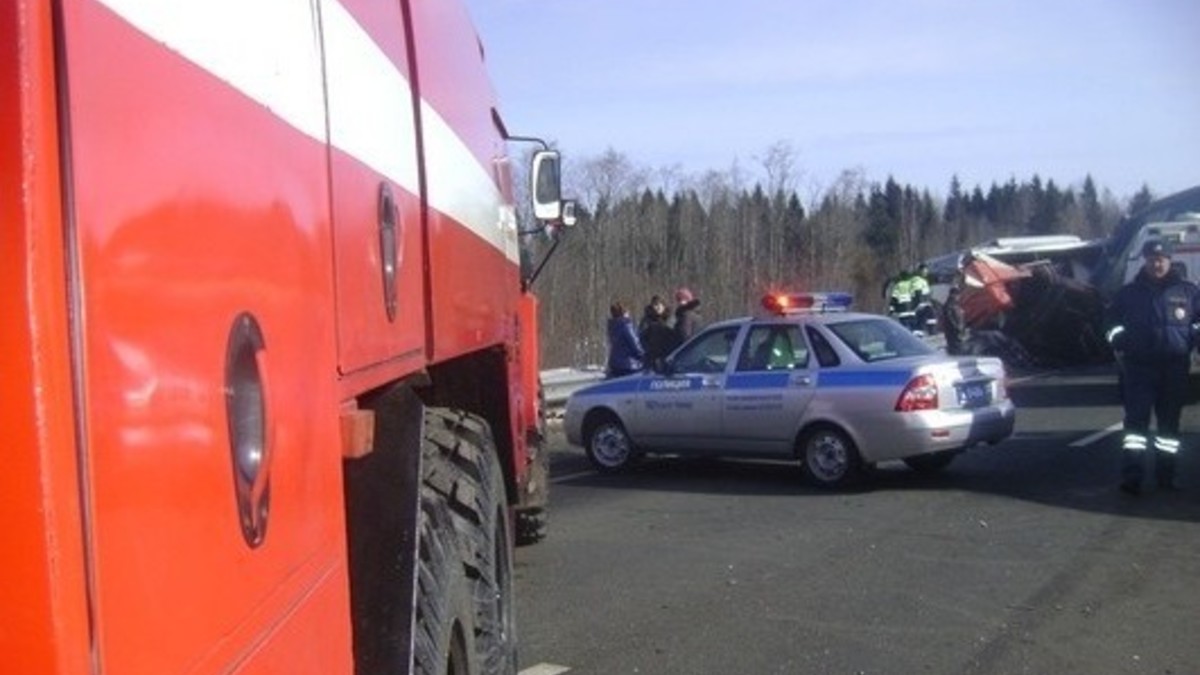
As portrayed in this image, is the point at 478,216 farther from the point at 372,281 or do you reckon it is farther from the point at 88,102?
the point at 88,102

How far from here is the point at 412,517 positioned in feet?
10.2

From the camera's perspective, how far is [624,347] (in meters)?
19.0

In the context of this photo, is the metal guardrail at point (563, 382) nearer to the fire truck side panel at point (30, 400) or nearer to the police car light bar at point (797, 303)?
the police car light bar at point (797, 303)

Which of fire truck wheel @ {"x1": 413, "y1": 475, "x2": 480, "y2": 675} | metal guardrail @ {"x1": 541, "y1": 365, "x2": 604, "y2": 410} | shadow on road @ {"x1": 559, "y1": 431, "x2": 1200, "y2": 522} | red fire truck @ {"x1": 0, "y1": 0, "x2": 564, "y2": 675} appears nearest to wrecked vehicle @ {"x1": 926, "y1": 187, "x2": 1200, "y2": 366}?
metal guardrail @ {"x1": 541, "y1": 365, "x2": 604, "y2": 410}

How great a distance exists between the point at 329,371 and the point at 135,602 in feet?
3.20

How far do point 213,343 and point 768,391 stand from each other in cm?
1159

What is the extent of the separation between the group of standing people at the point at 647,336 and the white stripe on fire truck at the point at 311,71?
1420cm

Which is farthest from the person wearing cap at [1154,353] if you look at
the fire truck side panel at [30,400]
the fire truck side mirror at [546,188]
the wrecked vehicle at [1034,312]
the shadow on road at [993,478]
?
the wrecked vehicle at [1034,312]

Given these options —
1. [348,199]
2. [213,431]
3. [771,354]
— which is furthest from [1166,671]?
[771,354]

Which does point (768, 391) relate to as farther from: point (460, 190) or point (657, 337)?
point (460, 190)

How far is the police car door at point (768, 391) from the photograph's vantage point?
1297 cm

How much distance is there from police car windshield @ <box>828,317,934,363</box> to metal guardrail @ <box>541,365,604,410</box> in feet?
24.0

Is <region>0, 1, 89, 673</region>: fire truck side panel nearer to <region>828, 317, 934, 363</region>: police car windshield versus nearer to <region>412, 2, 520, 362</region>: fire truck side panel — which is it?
<region>412, 2, 520, 362</region>: fire truck side panel

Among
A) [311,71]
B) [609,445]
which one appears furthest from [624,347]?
[311,71]
